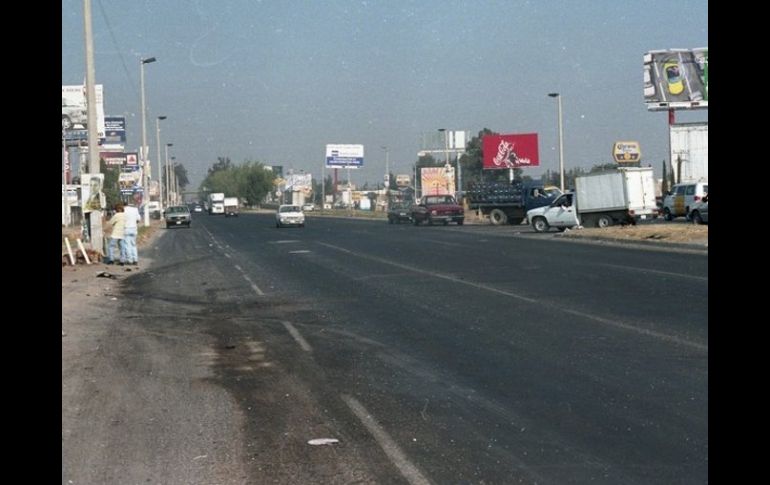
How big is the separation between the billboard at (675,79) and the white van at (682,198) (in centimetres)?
2539

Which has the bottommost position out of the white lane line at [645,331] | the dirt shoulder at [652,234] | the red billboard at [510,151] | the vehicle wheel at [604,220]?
the white lane line at [645,331]

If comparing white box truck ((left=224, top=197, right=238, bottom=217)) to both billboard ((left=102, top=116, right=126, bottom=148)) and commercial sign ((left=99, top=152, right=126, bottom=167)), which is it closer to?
commercial sign ((left=99, top=152, right=126, bottom=167))

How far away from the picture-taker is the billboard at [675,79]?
75.2 meters

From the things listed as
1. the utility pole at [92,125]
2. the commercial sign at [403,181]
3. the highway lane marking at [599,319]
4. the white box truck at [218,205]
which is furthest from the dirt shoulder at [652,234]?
Answer: the commercial sign at [403,181]

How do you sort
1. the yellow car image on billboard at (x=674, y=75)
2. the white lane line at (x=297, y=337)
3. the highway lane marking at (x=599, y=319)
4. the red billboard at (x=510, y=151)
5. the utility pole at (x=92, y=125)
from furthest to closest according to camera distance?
the red billboard at (x=510, y=151) < the yellow car image on billboard at (x=674, y=75) < the utility pole at (x=92, y=125) < the white lane line at (x=297, y=337) < the highway lane marking at (x=599, y=319)

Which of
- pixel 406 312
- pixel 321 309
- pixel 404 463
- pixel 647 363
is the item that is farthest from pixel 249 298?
pixel 404 463

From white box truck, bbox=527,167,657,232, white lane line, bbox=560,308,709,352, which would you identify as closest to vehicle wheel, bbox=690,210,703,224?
white box truck, bbox=527,167,657,232

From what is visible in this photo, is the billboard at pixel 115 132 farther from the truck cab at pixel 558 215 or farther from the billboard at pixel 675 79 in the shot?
the truck cab at pixel 558 215

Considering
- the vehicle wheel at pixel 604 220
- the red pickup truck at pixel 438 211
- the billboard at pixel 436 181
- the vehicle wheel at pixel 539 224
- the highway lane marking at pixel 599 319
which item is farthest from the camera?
the billboard at pixel 436 181

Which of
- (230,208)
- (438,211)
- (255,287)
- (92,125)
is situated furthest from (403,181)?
(255,287)

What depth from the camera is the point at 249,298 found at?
1881 cm

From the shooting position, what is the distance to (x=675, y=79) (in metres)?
75.8
